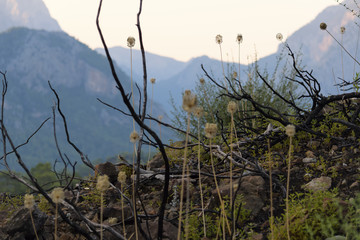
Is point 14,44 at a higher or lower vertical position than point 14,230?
higher

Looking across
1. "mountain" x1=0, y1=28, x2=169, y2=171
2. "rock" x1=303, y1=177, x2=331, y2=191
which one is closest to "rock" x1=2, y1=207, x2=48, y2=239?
"rock" x1=303, y1=177, x2=331, y2=191

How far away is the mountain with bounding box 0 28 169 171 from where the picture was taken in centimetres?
16762

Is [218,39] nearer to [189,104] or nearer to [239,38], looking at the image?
[239,38]

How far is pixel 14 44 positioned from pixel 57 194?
650 ft

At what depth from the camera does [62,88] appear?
18238 centimetres

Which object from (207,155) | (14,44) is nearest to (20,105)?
(14,44)

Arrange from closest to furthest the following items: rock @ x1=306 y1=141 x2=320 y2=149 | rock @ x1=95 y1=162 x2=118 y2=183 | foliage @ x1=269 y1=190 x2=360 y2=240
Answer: foliage @ x1=269 y1=190 x2=360 y2=240 < rock @ x1=306 y1=141 x2=320 y2=149 < rock @ x1=95 y1=162 x2=118 y2=183

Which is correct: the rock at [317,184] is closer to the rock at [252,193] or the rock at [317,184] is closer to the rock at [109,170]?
the rock at [252,193]

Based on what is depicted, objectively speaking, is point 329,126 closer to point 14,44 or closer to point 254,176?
point 254,176

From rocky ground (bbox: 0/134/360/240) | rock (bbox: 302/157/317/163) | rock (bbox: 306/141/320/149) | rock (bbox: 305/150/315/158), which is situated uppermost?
rock (bbox: 306/141/320/149)

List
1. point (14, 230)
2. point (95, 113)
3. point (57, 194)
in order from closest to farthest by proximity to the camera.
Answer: point (57, 194) < point (14, 230) < point (95, 113)

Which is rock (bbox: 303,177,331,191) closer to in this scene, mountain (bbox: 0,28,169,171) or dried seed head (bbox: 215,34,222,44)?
dried seed head (bbox: 215,34,222,44)

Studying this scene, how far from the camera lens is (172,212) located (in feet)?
10.2

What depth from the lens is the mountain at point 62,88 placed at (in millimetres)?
167625
